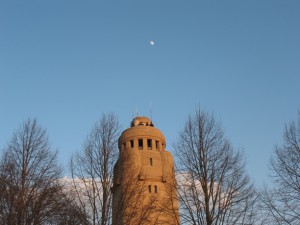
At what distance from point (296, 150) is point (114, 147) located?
39.5 ft

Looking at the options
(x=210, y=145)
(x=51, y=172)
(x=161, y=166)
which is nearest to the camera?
(x=210, y=145)

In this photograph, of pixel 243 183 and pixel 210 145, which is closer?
pixel 243 183

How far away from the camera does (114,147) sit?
25406mm

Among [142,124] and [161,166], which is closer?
[161,166]

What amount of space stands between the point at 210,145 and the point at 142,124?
32492 millimetres

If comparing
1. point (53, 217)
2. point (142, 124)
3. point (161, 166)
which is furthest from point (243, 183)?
point (142, 124)

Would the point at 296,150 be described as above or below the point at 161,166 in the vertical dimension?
below

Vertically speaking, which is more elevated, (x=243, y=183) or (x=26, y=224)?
(x=243, y=183)

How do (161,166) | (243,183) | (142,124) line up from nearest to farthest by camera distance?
(243,183), (161,166), (142,124)

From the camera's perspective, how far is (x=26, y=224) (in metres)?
22.7

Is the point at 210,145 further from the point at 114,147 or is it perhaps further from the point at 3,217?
the point at 3,217

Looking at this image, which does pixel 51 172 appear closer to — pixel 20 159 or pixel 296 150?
pixel 20 159

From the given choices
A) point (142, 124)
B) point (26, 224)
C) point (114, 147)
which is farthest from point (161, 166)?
point (26, 224)

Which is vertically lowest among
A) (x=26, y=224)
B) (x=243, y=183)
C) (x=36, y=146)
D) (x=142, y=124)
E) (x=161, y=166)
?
(x=26, y=224)
